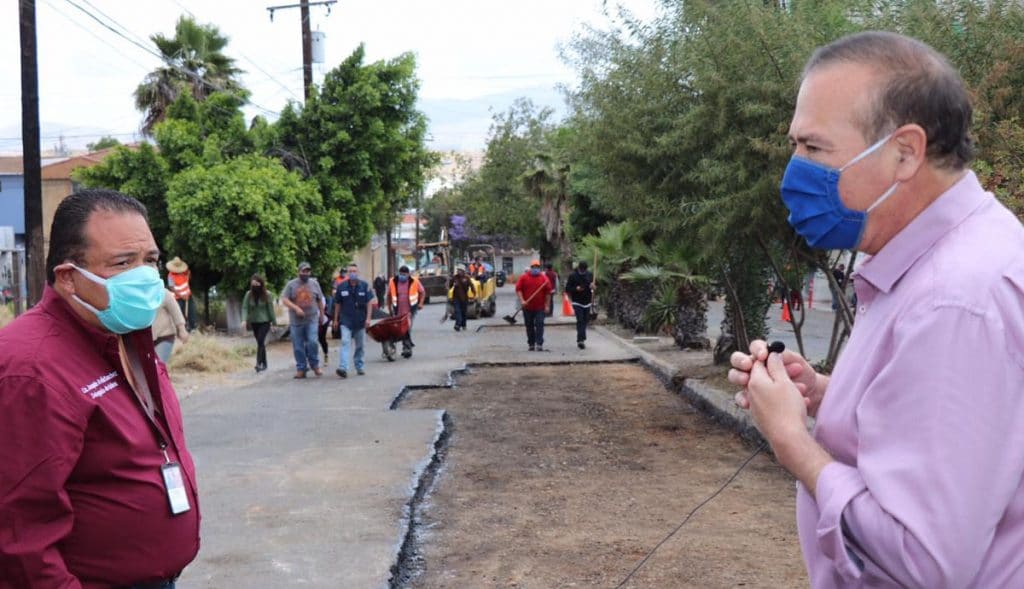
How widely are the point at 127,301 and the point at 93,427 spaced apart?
0.40 m

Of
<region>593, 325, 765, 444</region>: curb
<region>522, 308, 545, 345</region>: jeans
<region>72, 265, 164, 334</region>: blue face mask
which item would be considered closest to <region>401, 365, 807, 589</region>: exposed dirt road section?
<region>593, 325, 765, 444</region>: curb

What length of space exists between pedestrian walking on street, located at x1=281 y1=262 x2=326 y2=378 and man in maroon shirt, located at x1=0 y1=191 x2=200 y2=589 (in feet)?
43.5

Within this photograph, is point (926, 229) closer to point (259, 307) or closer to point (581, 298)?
point (259, 307)

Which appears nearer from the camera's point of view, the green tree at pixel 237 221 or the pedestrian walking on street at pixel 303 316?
the pedestrian walking on street at pixel 303 316

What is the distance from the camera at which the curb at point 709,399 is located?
1070 centimetres

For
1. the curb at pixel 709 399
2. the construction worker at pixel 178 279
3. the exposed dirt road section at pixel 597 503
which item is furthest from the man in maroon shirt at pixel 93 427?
the construction worker at pixel 178 279

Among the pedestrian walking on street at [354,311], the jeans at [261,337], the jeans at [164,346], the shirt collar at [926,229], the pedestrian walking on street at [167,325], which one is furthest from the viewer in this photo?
the jeans at [261,337]

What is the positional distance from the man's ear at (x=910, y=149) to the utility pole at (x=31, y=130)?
46.9ft

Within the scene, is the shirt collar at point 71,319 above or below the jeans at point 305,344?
above

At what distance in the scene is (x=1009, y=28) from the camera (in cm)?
909

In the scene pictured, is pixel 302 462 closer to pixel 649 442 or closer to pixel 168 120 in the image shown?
pixel 649 442

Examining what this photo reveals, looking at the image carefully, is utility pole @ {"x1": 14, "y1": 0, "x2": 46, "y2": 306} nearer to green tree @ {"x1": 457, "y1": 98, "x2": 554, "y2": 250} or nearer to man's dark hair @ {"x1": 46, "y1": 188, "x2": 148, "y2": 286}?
man's dark hair @ {"x1": 46, "y1": 188, "x2": 148, "y2": 286}

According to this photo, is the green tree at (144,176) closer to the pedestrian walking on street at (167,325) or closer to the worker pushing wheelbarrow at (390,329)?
the worker pushing wheelbarrow at (390,329)

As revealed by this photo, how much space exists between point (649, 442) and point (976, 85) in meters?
4.48
